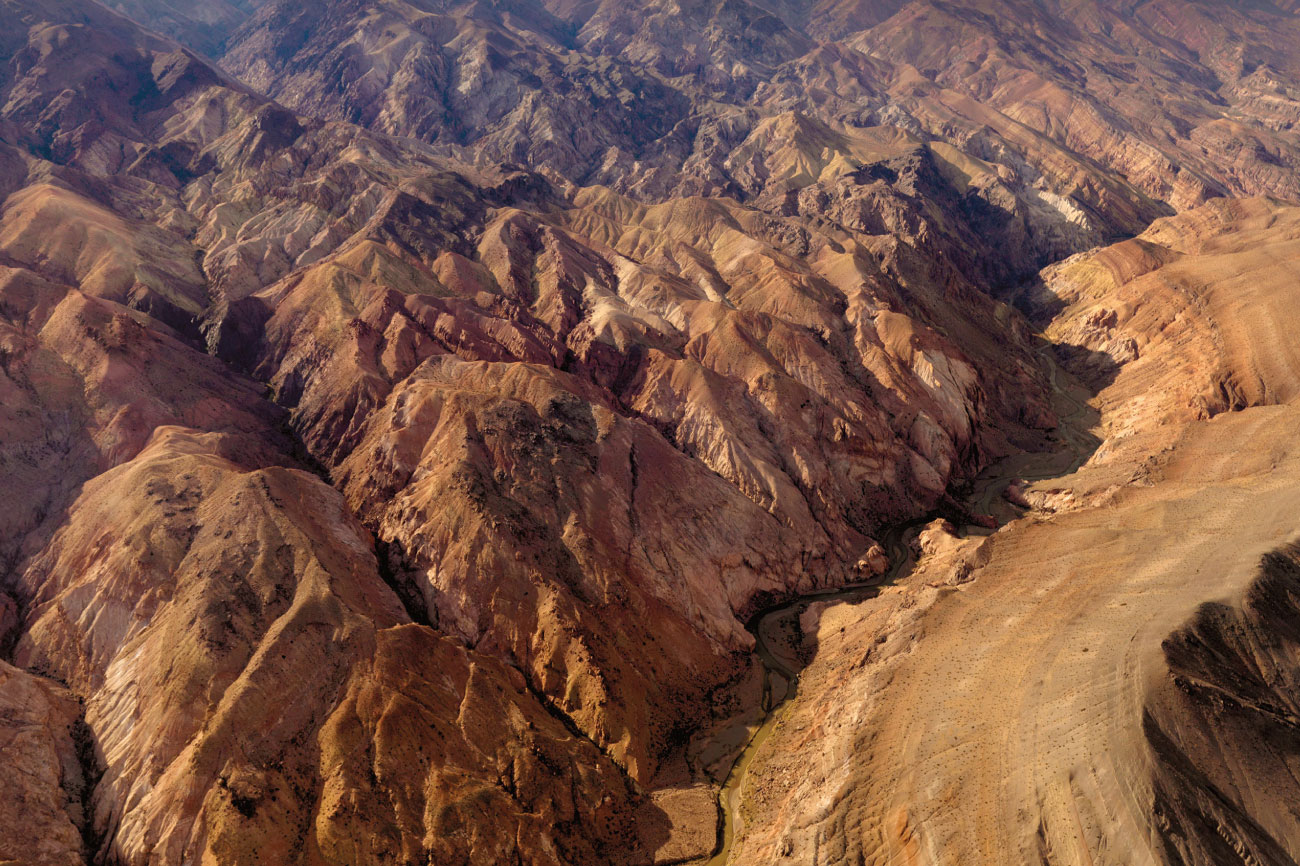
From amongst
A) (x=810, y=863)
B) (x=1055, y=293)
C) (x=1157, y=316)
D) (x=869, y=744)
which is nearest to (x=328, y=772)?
(x=810, y=863)

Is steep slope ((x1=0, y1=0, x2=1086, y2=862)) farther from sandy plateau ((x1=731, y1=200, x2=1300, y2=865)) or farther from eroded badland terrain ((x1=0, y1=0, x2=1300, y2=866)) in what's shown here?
sandy plateau ((x1=731, y1=200, x2=1300, y2=865))

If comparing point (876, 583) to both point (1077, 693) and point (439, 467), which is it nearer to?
point (1077, 693)

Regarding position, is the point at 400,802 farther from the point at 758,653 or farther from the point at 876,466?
the point at 876,466

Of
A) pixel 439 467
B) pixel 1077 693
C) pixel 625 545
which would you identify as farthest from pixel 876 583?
pixel 439 467

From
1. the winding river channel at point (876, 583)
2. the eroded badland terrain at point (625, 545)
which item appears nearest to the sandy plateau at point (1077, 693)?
the eroded badland terrain at point (625, 545)

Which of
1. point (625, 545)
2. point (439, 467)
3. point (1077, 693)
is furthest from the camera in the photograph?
point (439, 467)

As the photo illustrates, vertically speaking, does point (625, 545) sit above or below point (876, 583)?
above

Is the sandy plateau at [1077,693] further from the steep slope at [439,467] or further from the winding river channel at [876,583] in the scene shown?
the steep slope at [439,467]
